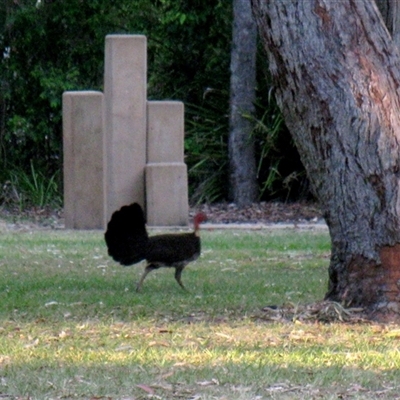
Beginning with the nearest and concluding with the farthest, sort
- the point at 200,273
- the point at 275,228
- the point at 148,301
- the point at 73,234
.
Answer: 1. the point at 148,301
2. the point at 200,273
3. the point at 73,234
4. the point at 275,228

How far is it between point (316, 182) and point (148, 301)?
200cm

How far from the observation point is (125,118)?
16453 mm

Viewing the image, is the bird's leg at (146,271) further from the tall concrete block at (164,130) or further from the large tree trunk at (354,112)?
the tall concrete block at (164,130)

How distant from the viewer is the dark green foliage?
20.7 meters

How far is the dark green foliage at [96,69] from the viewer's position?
20672 mm

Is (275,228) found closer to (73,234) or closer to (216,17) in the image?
(73,234)

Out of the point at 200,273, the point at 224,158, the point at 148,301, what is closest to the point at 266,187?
the point at 224,158

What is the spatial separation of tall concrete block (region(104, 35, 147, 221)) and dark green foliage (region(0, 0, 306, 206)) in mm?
4280

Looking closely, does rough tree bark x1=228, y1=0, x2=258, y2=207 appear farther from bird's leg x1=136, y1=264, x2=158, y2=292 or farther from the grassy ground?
bird's leg x1=136, y1=264, x2=158, y2=292

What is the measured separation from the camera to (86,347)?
6.84 m

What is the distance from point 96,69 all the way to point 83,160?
Answer: 18.8ft

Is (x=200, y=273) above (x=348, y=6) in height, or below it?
below

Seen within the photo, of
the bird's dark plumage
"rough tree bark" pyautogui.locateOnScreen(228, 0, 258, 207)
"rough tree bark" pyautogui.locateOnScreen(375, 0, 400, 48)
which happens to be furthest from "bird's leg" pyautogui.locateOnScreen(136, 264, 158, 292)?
"rough tree bark" pyautogui.locateOnScreen(228, 0, 258, 207)

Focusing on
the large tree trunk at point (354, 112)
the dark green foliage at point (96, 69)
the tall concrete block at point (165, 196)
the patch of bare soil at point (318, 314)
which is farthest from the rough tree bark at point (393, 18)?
the dark green foliage at point (96, 69)
